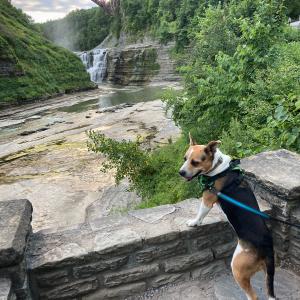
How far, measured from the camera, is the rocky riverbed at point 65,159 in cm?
940

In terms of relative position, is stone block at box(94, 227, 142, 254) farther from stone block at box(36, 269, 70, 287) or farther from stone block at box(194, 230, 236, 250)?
stone block at box(194, 230, 236, 250)

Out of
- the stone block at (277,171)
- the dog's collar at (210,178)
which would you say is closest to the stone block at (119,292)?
the dog's collar at (210,178)

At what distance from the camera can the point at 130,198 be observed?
953cm

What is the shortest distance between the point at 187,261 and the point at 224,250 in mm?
487

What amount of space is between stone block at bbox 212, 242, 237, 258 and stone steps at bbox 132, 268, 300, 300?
0.24 metres

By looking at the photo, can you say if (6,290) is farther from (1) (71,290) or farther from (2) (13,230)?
(1) (71,290)

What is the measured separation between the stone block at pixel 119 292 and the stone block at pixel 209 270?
A: 636mm

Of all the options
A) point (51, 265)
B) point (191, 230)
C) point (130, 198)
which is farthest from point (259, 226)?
point (130, 198)

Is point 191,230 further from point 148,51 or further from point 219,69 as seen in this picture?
point 148,51

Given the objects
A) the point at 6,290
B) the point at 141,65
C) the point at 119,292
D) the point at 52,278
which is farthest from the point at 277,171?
the point at 141,65

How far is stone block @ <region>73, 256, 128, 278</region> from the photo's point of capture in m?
3.53

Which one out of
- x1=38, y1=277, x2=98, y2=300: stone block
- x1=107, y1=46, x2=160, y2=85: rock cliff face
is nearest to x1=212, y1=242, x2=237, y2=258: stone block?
x1=38, y1=277, x2=98, y2=300: stone block

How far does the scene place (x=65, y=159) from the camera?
46.5 feet

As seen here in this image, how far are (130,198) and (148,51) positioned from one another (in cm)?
4693
